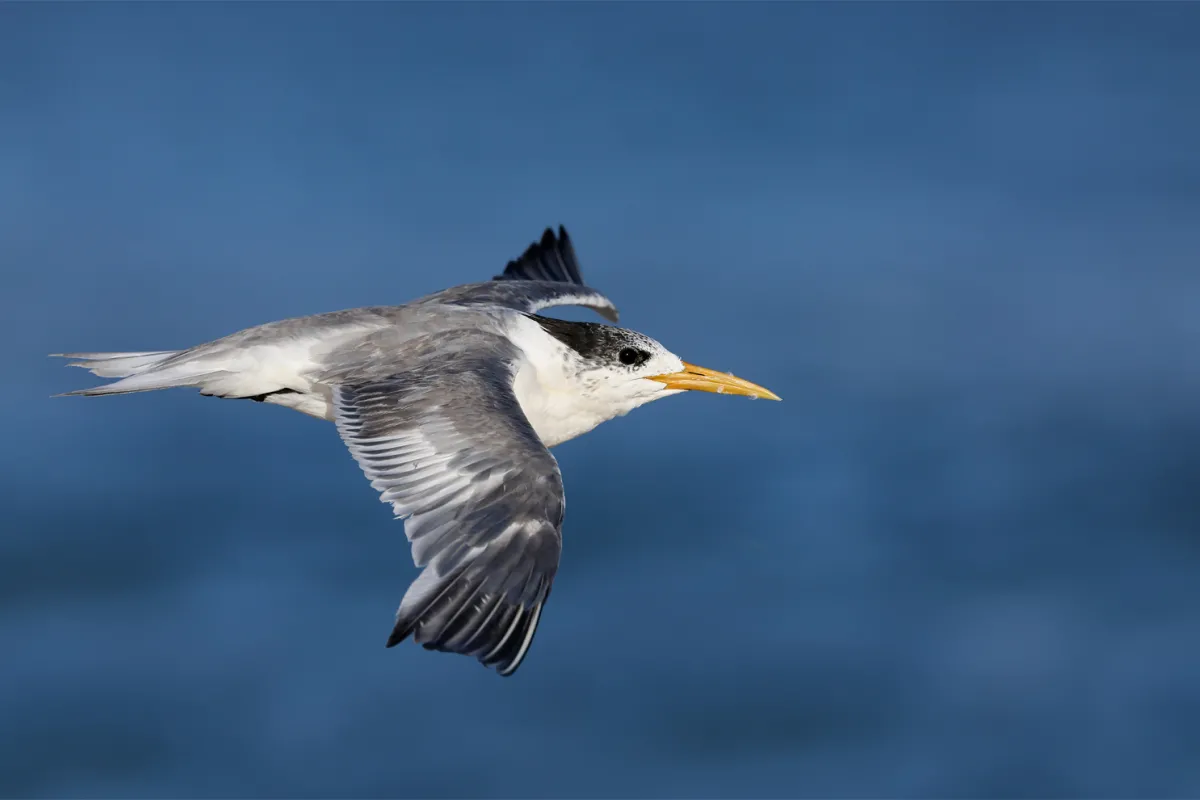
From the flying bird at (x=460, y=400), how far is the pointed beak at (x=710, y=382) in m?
0.01

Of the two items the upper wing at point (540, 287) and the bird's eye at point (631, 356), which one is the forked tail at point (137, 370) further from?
the bird's eye at point (631, 356)

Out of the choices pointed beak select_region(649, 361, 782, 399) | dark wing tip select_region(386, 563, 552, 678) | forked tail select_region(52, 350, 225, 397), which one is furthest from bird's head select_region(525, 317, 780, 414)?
dark wing tip select_region(386, 563, 552, 678)

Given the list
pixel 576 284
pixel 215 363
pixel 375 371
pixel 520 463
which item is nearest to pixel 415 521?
pixel 520 463

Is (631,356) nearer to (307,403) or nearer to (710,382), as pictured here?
(710,382)

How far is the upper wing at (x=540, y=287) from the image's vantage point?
14531 millimetres

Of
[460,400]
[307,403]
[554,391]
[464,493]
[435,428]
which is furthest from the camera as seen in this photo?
[554,391]

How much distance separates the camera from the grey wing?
31.5ft

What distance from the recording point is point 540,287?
15.5 m

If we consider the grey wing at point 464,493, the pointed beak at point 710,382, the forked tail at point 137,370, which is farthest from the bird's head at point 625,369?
the forked tail at point 137,370

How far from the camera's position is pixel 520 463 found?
10477 millimetres

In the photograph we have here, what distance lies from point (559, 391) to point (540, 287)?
117 inches

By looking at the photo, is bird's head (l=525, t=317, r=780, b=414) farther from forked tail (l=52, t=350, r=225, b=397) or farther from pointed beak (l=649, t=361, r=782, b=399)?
forked tail (l=52, t=350, r=225, b=397)

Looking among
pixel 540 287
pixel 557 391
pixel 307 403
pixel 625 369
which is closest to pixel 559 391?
pixel 557 391

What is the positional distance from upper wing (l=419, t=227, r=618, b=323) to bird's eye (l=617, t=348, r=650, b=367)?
5.56ft
